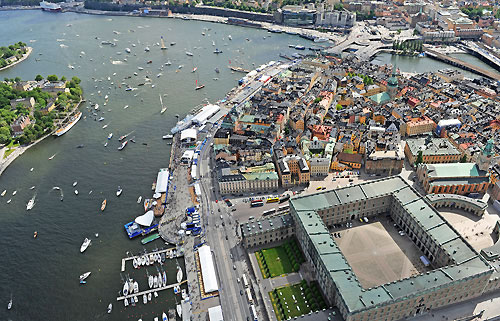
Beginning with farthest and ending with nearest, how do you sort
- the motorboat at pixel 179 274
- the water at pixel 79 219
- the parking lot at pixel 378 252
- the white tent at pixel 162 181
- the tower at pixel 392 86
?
the tower at pixel 392 86 → the white tent at pixel 162 181 → the motorboat at pixel 179 274 → the water at pixel 79 219 → the parking lot at pixel 378 252

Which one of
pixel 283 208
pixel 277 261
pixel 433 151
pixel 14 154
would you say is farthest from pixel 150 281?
pixel 433 151

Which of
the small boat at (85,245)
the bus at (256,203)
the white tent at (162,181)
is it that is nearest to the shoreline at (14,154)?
the small boat at (85,245)

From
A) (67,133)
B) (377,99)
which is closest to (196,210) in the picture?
(67,133)

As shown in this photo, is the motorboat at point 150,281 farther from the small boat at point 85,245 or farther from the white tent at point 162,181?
the white tent at point 162,181

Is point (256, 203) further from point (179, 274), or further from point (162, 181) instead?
point (162, 181)

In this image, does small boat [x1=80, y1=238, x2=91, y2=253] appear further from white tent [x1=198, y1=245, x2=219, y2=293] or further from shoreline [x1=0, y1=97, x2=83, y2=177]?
shoreline [x1=0, y1=97, x2=83, y2=177]

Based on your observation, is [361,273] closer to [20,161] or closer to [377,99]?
[377,99]
